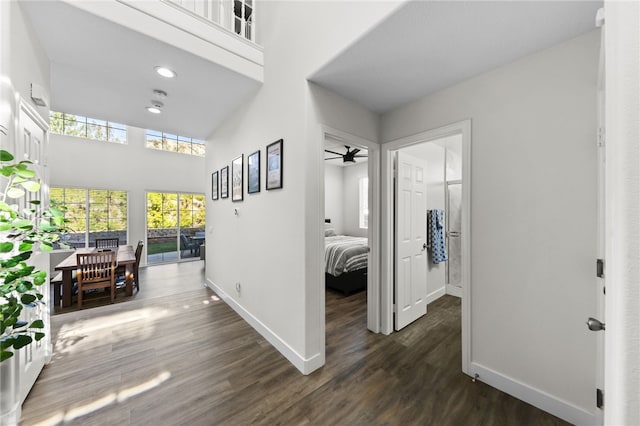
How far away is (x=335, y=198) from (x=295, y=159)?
515 cm

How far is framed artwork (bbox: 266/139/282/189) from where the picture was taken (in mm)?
2352

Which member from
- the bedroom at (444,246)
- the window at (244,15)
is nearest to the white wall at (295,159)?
the window at (244,15)

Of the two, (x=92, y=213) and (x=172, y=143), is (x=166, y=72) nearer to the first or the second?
(x=172, y=143)

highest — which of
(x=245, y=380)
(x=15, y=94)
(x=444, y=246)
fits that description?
(x=15, y=94)

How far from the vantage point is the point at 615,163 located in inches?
21.5

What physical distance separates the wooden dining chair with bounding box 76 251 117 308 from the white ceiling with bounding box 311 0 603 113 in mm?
4002

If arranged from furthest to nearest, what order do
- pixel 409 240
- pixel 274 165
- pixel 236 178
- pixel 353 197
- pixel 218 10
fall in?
pixel 353 197
pixel 236 178
pixel 409 240
pixel 218 10
pixel 274 165

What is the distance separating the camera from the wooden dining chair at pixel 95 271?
3539 mm

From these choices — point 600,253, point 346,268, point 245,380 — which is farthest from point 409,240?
point 245,380

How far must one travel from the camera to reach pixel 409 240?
2936 millimetres

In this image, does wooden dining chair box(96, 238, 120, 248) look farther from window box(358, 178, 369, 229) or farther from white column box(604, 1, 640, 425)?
white column box(604, 1, 640, 425)

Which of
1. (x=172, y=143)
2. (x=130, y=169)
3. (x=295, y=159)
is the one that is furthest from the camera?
(x=172, y=143)

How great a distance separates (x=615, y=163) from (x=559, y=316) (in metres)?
1.63

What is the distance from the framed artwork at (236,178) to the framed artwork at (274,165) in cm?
75
